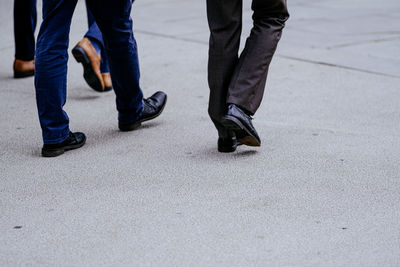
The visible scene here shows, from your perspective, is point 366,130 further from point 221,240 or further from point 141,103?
point 221,240

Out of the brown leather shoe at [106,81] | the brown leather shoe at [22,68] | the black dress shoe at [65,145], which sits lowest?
the brown leather shoe at [22,68]

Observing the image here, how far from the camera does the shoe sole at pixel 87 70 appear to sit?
4.89 m

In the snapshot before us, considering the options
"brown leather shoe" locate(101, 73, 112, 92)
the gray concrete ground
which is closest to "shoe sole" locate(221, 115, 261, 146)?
the gray concrete ground

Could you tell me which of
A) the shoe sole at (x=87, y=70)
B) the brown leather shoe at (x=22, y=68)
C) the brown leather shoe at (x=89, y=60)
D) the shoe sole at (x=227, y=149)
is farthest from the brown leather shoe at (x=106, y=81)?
the shoe sole at (x=227, y=149)

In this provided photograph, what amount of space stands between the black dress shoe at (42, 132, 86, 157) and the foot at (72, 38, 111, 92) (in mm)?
964

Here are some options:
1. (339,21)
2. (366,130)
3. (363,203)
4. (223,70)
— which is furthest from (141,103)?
(339,21)

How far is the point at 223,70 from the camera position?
11.9ft

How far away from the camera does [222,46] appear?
3592mm

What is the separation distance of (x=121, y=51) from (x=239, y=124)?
0.92 meters

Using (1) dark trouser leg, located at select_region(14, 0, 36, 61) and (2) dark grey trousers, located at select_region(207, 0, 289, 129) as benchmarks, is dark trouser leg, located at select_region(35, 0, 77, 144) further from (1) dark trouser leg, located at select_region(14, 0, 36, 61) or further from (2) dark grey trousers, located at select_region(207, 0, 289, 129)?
(1) dark trouser leg, located at select_region(14, 0, 36, 61)

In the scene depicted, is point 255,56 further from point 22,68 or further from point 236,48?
point 22,68

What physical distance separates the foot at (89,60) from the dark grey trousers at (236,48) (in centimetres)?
148

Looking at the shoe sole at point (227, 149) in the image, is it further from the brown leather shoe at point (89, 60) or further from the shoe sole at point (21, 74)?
the shoe sole at point (21, 74)

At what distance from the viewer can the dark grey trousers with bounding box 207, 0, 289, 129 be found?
3527 millimetres
